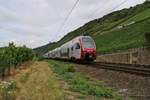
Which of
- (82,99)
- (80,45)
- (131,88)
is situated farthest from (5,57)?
(82,99)

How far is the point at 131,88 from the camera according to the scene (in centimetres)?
1734

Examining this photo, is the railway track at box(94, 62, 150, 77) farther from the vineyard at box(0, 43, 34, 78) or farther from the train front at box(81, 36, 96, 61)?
the vineyard at box(0, 43, 34, 78)

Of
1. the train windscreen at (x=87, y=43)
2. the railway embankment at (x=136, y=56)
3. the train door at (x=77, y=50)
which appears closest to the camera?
the railway embankment at (x=136, y=56)

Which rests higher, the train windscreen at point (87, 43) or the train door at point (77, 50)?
the train windscreen at point (87, 43)

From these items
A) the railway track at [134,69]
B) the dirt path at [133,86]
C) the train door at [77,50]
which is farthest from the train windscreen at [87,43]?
the dirt path at [133,86]

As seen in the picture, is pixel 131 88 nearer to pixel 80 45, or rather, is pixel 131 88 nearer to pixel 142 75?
pixel 142 75

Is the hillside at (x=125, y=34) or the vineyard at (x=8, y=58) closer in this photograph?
the vineyard at (x=8, y=58)

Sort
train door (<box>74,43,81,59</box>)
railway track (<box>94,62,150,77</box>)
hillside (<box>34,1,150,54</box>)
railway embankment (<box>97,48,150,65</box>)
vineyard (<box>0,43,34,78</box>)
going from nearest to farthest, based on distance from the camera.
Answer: railway track (<box>94,62,150,77</box>)
vineyard (<box>0,43,34,78</box>)
railway embankment (<box>97,48,150,65</box>)
train door (<box>74,43,81,59</box>)
hillside (<box>34,1,150,54</box>)

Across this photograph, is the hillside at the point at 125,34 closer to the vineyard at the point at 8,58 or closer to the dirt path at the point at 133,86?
the vineyard at the point at 8,58

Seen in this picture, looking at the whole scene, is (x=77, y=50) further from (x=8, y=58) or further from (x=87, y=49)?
(x=8, y=58)

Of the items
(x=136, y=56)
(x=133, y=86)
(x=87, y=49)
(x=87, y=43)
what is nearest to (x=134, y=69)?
(x=133, y=86)

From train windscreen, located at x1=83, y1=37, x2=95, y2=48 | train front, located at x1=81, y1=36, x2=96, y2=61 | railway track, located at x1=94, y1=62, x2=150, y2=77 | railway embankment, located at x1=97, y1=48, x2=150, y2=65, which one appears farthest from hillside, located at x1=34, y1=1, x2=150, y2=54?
railway track, located at x1=94, y1=62, x2=150, y2=77

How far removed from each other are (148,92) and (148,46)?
25.9m

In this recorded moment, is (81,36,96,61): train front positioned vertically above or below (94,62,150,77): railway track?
above
